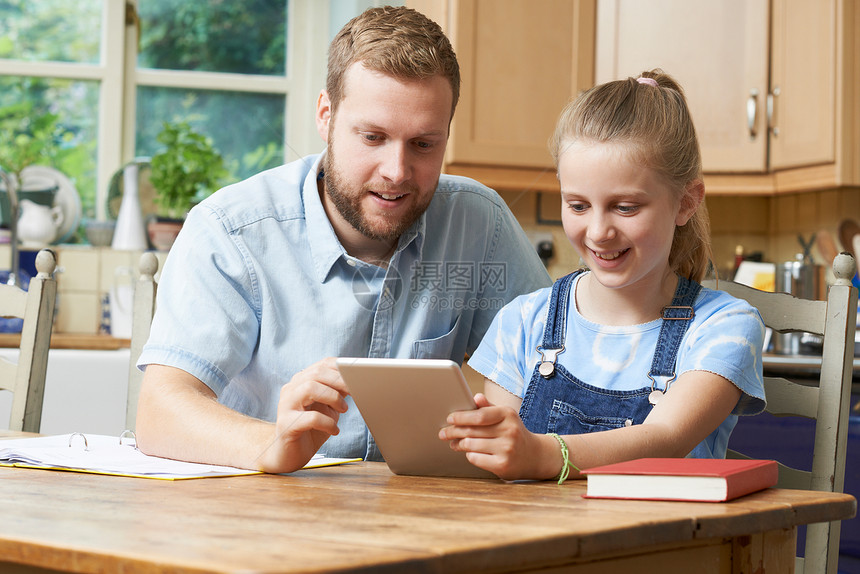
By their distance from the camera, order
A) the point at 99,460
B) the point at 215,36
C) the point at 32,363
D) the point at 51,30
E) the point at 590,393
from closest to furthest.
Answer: the point at 99,460 < the point at 590,393 < the point at 32,363 < the point at 51,30 < the point at 215,36

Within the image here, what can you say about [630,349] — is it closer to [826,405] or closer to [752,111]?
[826,405]

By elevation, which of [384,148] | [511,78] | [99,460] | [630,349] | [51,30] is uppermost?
[51,30]

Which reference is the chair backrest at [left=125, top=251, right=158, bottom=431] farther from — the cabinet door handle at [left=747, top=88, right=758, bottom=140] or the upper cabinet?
the cabinet door handle at [left=747, top=88, right=758, bottom=140]

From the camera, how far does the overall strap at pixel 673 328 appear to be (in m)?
1.06

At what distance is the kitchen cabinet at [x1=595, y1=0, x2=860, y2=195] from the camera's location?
2617 millimetres

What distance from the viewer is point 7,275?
9.03 ft

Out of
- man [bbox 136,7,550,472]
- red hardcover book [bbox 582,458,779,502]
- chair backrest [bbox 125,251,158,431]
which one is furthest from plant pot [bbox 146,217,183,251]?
red hardcover book [bbox 582,458,779,502]

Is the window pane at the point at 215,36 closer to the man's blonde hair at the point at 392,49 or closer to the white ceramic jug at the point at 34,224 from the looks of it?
the white ceramic jug at the point at 34,224

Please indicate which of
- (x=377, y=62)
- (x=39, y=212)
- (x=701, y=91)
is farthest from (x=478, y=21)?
(x=377, y=62)

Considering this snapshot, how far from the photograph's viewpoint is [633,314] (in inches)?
44.8

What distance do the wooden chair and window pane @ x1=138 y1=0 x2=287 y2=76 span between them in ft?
8.71

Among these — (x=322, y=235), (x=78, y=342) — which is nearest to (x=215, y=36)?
(x=78, y=342)

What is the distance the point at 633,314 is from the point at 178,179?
87.1 inches

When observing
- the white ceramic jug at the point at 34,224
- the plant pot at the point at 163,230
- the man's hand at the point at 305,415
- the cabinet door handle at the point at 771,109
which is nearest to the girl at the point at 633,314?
the man's hand at the point at 305,415
